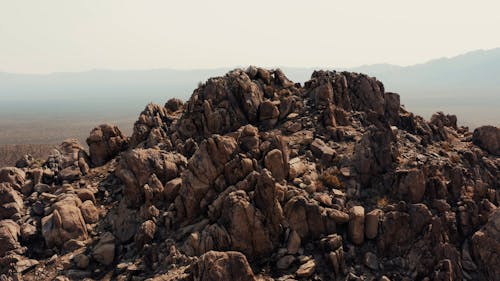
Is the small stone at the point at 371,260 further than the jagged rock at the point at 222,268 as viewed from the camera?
Yes

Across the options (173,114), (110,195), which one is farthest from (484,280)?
(173,114)

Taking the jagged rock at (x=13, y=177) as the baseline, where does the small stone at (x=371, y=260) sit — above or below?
Result: below

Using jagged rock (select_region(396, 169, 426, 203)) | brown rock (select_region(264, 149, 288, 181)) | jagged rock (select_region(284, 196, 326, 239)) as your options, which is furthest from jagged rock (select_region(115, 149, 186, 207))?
jagged rock (select_region(396, 169, 426, 203))

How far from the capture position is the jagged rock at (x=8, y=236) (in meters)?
30.2

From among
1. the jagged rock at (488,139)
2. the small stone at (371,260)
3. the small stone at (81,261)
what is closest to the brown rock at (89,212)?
the small stone at (81,261)

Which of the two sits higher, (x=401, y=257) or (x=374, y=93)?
(x=374, y=93)

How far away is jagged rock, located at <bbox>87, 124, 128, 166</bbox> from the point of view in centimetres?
4222

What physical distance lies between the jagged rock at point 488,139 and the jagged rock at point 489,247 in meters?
14.7

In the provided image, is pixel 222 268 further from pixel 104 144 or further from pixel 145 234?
pixel 104 144

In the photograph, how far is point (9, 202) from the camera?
34.4 metres

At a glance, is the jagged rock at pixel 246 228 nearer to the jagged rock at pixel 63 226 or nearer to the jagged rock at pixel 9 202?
the jagged rock at pixel 63 226

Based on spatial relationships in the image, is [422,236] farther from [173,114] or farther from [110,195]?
[173,114]

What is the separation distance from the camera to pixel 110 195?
1422 inches

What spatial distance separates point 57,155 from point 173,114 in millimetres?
13997
